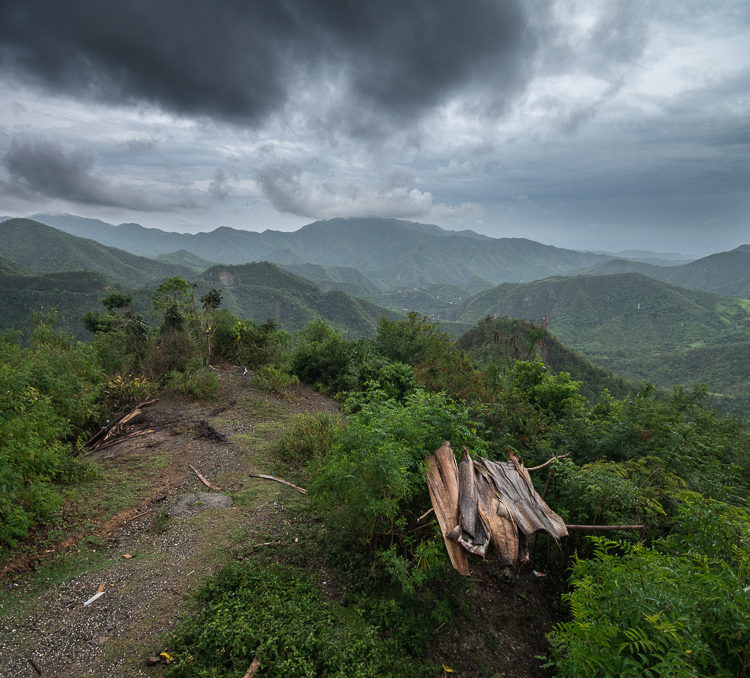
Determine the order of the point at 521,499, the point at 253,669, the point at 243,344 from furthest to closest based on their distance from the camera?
the point at 243,344, the point at 521,499, the point at 253,669

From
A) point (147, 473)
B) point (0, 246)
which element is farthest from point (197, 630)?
point (0, 246)

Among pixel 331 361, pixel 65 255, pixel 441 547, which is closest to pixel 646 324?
pixel 331 361

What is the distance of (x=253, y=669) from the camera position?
3344mm

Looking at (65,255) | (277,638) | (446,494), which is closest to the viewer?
Answer: (277,638)

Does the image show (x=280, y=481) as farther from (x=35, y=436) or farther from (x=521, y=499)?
(x=521, y=499)

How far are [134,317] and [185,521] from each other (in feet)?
41.2

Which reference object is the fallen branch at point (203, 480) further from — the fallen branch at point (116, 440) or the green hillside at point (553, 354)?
the green hillside at point (553, 354)

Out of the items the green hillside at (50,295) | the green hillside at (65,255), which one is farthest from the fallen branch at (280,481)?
the green hillside at (65,255)

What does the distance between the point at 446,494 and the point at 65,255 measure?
644 ft

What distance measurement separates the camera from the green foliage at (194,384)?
467 inches

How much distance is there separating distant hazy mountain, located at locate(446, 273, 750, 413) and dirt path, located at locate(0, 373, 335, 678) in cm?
9350

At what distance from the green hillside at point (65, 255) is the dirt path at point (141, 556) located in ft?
510

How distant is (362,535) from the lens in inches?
196

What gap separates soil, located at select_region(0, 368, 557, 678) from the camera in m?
3.57
